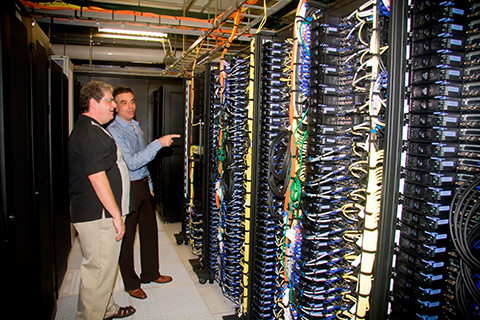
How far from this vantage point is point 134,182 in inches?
105

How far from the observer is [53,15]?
309 centimetres

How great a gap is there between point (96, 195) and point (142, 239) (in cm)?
102

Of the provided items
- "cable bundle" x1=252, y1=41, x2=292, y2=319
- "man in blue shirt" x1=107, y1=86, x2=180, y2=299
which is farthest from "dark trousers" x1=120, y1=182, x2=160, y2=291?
"cable bundle" x1=252, y1=41, x2=292, y2=319

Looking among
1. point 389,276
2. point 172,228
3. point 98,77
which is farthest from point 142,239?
point 98,77

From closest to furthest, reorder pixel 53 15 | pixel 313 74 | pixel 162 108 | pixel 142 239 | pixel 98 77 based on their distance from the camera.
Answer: pixel 313 74, pixel 142 239, pixel 53 15, pixel 162 108, pixel 98 77

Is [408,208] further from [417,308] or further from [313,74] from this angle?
[313,74]

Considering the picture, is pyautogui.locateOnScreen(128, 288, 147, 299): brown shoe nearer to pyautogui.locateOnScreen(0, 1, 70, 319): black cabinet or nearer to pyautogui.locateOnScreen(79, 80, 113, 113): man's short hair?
pyautogui.locateOnScreen(0, 1, 70, 319): black cabinet

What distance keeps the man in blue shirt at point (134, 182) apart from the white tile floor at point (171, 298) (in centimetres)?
14

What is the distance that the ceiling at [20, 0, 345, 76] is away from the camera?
2646mm

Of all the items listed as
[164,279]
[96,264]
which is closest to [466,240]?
[96,264]

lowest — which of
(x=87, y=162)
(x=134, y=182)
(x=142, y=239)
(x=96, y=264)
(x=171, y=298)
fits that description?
(x=171, y=298)

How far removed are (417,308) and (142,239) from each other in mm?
2353

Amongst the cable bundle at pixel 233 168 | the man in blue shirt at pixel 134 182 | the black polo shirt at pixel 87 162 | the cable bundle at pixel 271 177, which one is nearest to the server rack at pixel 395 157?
the cable bundle at pixel 271 177

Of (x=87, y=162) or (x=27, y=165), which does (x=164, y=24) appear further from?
(x=27, y=165)
